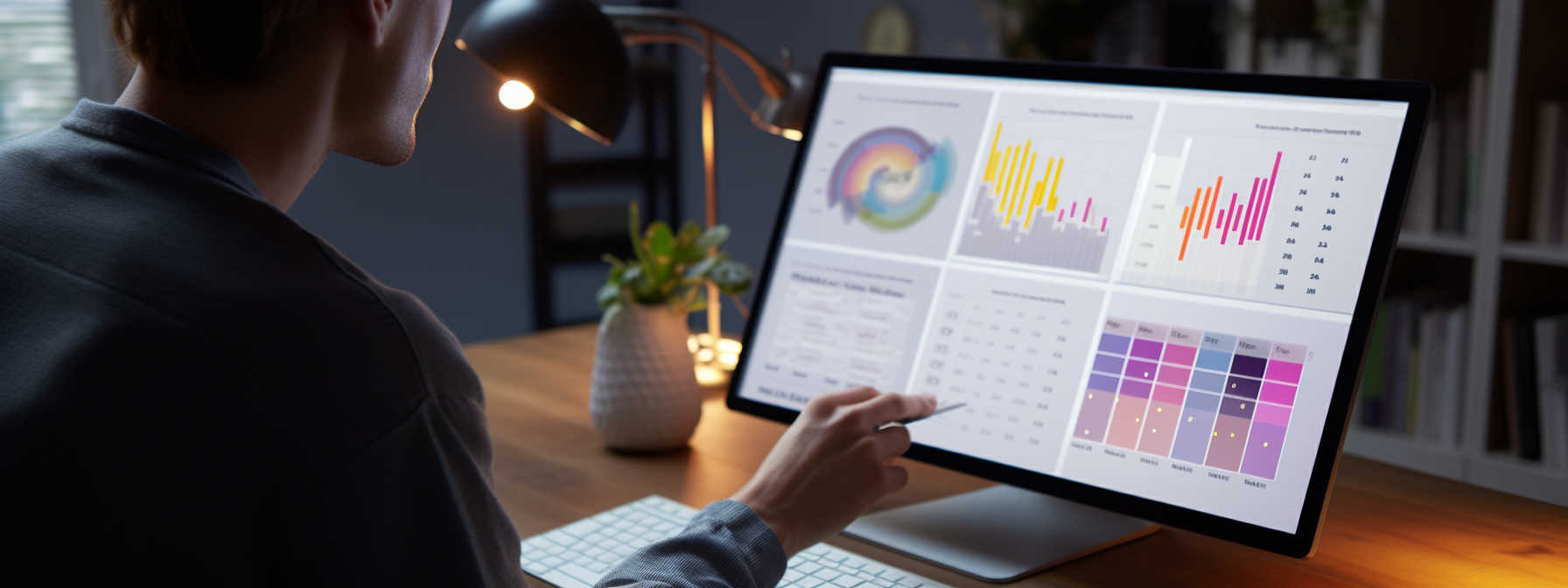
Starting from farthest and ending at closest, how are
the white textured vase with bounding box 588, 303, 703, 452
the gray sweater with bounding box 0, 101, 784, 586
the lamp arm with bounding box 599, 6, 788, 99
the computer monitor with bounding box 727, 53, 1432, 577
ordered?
1. the lamp arm with bounding box 599, 6, 788, 99
2. the white textured vase with bounding box 588, 303, 703, 452
3. the computer monitor with bounding box 727, 53, 1432, 577
4. the gray sweater with bounding box 0, 101, 784, 586

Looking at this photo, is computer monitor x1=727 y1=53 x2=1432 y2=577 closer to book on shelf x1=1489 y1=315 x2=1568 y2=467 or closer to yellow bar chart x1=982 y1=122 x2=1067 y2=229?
yellow bar chart x1=982 y1=122 x2=1067 y2=229

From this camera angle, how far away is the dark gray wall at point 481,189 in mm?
3578

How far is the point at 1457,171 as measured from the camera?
2.12m

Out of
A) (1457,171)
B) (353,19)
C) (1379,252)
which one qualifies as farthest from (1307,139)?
(1457,171)

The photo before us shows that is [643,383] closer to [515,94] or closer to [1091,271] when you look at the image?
[515,94]

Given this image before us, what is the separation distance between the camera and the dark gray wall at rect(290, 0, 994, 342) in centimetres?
358

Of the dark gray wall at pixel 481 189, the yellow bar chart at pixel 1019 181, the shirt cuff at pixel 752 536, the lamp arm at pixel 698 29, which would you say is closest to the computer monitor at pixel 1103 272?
the yellow bar chart at pixel 1019 181

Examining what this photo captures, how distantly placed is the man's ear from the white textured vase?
1.64 feet

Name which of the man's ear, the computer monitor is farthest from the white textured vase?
the man's ear

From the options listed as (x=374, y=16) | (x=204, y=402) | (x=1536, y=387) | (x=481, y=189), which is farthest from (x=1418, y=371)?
(x=481, y=189)

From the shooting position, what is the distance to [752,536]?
0.70 meters

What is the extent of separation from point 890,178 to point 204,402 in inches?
24.2

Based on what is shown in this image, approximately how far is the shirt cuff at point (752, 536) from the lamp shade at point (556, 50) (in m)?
0.55

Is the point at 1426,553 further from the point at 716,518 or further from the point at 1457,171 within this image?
the point at 1457,171
